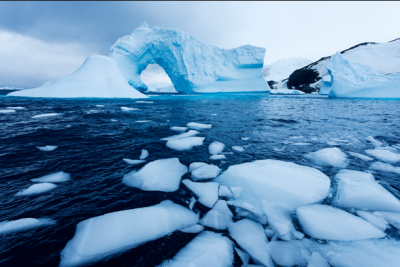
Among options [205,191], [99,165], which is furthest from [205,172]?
[99,165]

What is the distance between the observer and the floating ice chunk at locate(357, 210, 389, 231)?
4.15ft

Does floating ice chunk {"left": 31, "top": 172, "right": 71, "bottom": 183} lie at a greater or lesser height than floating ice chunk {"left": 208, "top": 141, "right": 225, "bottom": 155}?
greater

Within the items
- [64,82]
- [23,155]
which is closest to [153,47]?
[64,82]

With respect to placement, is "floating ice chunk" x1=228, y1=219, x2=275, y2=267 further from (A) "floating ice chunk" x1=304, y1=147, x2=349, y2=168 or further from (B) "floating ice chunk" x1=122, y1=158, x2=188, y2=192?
(A) "floating ice chunk" x1=304, y1=147, x2=349, y2=168

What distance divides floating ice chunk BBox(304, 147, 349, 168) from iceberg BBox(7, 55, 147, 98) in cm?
1227

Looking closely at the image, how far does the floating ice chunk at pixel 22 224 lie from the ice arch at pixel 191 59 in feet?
64.3

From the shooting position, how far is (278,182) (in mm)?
1761

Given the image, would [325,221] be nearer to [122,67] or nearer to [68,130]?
[68,130]

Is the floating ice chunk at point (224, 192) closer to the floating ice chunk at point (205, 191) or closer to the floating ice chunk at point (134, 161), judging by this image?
the floating ice chunk at point (205, 191)

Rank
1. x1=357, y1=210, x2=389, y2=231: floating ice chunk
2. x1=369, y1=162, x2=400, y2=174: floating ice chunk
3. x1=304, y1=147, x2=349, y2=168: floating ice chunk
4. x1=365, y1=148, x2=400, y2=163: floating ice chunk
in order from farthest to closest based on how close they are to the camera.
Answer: x1=365, y1=148, x2=400, y2=163: floating ice chunk → x1=304, y1=147, x2=349, y2=168: floating ice chunk → x1=369, y1=162, x2=400, y2=174: floating ice chunk → x1=357, y1=210, x2=389, y2=231: floating ice chunk

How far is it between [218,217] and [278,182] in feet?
2.68

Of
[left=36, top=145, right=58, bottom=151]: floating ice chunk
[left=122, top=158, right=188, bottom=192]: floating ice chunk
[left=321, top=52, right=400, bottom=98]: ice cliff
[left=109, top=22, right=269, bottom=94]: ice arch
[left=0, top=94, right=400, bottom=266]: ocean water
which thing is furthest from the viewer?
[left=109, top=22, right=269, bottom=94]: ice arch

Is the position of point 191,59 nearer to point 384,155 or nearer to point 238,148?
point 238,148

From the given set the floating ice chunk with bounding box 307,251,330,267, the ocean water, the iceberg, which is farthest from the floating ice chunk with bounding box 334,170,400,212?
the iceberg
